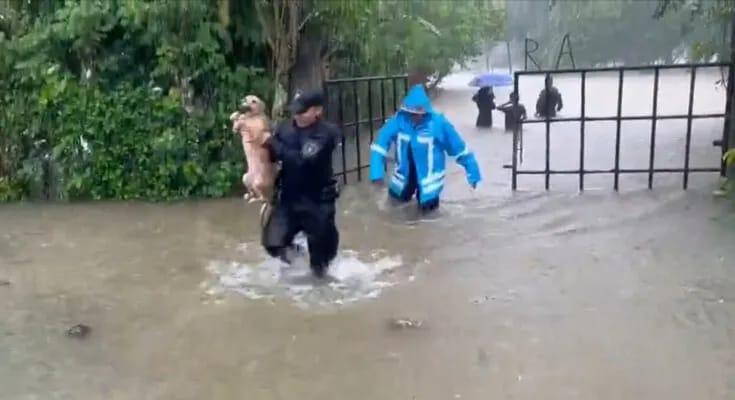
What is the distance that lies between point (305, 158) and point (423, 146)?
9.38 ft

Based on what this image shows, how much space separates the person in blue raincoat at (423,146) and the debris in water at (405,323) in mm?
3098

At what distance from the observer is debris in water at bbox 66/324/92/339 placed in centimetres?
556

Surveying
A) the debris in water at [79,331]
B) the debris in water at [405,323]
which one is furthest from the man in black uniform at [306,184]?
the debris in water at [79,331]

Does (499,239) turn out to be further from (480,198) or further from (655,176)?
(655,176)

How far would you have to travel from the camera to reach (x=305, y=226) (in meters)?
6.39

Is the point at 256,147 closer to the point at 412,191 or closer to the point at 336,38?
the point at 412,191

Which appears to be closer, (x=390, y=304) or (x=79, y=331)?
(x=79, y=331)

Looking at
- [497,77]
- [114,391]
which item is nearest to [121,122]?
[114,391]

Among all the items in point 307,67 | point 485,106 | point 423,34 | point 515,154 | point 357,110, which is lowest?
point 485,106

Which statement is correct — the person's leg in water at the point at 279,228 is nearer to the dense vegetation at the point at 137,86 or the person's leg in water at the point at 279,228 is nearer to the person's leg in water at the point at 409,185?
the person's leg in water at the point at 409,185

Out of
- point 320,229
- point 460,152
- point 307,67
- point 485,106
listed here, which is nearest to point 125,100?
point 307,67

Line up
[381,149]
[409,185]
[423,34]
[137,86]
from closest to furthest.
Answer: [381,149], [409,185], [137,86], [423,34]

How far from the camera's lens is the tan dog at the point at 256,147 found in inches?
245

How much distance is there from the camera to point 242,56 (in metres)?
10.4
